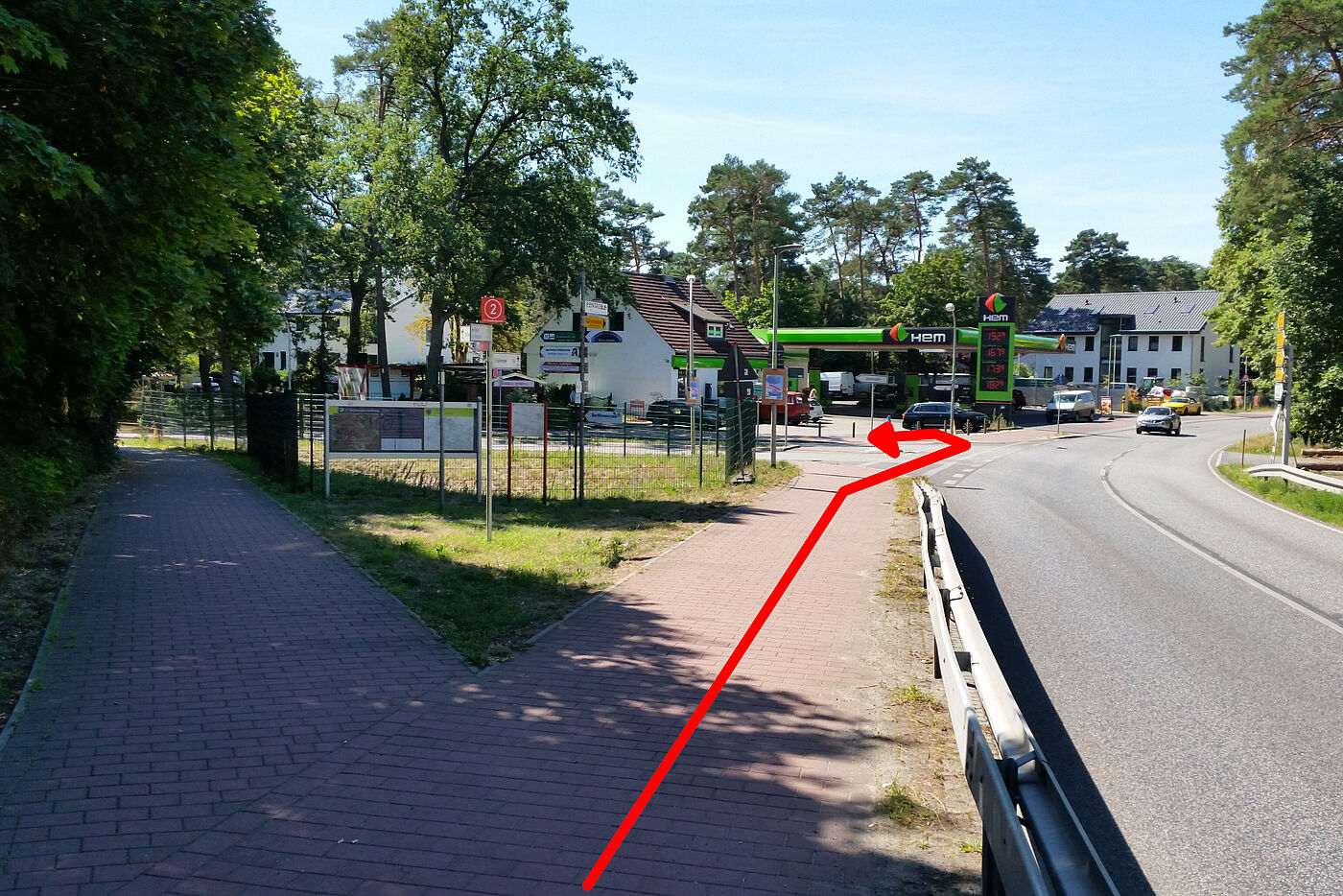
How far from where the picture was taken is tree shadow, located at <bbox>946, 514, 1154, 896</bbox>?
4.53 meters

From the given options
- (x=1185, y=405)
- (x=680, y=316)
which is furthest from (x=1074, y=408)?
(x=680, y=316)

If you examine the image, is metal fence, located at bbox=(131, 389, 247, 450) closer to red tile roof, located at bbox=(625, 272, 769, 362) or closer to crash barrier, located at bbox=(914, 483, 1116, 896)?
red tile roof, located at bbox=(625, 272, 769, 362)

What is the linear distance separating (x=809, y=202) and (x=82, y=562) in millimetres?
94069

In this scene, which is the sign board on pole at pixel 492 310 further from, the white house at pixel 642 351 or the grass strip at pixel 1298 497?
the white house at pixel 642 351

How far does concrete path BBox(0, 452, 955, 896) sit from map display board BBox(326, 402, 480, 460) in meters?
6.82

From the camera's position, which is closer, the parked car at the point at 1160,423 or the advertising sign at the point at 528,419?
the advertising sign at the point at 528,419

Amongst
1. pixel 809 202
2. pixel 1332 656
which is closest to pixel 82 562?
pixel 1332 656

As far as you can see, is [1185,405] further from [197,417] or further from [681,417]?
[197,417]

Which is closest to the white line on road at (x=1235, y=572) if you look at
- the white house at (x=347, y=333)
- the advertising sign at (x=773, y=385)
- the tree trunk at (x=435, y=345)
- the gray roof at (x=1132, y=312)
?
the advertising sign at (x=773, y=385)

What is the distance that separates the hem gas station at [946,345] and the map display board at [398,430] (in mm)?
29075

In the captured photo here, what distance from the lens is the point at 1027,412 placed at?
65062 mm

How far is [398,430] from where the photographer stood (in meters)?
17.0

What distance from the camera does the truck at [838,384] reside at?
69.9m

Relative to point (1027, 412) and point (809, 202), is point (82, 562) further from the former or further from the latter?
point (809, 202)
